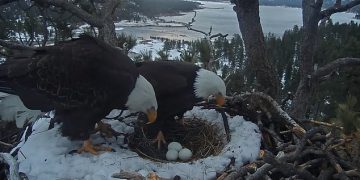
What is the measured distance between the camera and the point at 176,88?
3.07 m

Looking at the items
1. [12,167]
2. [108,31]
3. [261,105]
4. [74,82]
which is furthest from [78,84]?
[108,31]

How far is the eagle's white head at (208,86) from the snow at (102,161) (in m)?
0.38

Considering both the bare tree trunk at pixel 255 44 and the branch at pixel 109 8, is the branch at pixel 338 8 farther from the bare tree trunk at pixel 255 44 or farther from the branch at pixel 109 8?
the branch at pixel 109 8

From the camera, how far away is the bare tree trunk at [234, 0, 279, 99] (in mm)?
4367

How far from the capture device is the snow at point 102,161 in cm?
257

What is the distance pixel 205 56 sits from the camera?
4.28 meters

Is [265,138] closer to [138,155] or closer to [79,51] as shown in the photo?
[138,155]

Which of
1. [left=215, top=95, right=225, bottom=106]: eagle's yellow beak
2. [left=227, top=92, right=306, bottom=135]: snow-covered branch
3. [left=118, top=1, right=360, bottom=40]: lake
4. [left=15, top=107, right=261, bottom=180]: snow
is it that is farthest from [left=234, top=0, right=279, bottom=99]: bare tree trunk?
[left=118, top=1, right=360, bottom=40]: lake

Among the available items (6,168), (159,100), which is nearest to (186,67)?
(159,100)

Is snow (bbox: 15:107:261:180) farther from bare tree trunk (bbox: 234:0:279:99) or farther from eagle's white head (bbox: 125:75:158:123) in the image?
bare tree trunk (bbox: 234:0:279:99)

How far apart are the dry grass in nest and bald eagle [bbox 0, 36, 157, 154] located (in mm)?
378

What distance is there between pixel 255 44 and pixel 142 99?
6.81 feet

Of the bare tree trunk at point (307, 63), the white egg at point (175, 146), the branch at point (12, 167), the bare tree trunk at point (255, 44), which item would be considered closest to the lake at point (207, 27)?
the bare tree trunk at point (307, 63)

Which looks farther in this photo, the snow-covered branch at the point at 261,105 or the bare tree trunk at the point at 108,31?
the bare tree trunk at the point at 108,31
